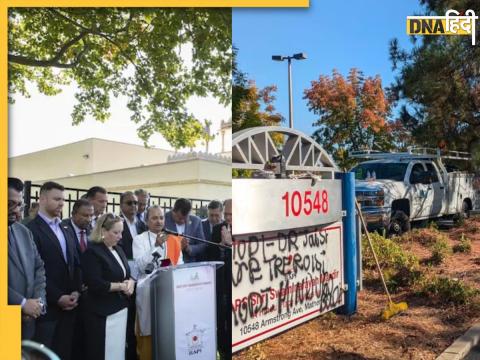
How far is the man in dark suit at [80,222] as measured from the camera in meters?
3.30

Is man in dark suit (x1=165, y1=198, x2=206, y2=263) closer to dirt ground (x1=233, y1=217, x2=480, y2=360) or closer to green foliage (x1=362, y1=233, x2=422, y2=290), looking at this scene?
dirt ground (x1=233, y1=217, x2=480, y2=360)

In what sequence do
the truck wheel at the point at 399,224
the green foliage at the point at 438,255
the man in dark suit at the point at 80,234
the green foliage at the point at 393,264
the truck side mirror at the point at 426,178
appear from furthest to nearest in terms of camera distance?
the truck side mirror at the point at 426,178
the truck wheel at the point at 399,224
the green foliage at the point at 438,255
the green foliage at the point at 393,264
the man in dark suit at the point at 80,234

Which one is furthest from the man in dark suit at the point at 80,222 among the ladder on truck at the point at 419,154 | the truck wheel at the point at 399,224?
the ladder on truck at the point at 419,154

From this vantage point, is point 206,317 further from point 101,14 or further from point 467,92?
point 467,92

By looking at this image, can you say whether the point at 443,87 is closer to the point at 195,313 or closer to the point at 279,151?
the point at 279,151

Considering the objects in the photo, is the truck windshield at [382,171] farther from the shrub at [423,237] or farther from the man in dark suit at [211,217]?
the man in dark suit at [211,217]

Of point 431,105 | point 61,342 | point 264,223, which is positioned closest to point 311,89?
point 431,105

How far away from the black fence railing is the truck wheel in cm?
922

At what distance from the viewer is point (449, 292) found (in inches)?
275

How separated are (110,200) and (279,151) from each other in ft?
8.18

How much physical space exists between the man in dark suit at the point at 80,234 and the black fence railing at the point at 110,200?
4 centimetres

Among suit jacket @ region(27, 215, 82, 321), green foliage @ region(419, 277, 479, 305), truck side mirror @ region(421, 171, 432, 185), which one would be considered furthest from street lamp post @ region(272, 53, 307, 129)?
suit jacket @ region(27, 215, 82, 321)

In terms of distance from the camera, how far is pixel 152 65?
11.7 feet

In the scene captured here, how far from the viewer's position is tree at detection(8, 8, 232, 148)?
3.21 meters
